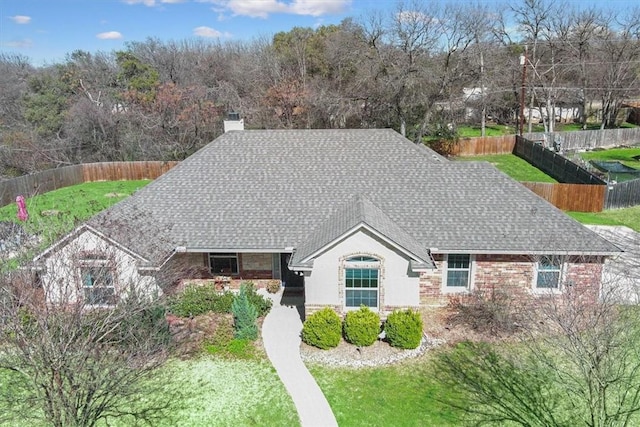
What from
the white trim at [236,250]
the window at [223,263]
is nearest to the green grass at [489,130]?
the window at [223,263]

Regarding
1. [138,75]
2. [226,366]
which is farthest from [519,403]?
[138,75]

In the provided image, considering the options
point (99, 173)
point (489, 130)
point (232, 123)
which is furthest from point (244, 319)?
point (489, 130)

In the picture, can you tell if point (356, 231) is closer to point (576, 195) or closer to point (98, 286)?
point (98, 286)

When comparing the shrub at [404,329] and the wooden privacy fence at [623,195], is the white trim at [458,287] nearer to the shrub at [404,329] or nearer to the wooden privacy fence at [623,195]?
the shrub at [404,329]

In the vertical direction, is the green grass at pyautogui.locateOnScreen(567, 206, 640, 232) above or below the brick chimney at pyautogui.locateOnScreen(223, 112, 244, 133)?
below

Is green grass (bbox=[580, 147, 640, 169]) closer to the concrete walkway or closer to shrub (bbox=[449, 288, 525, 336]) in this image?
shrub (bbox=[449, 288, 525, 336])

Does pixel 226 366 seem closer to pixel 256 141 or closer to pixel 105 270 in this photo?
pixel 105 270

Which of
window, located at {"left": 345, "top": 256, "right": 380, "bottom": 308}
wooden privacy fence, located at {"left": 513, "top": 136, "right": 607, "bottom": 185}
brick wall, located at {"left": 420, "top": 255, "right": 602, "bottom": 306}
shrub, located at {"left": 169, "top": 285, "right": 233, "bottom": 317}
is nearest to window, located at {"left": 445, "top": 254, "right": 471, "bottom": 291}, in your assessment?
brick wall, located at {"left": 420, "top": 255, "right": 602, "bottom": 306}
